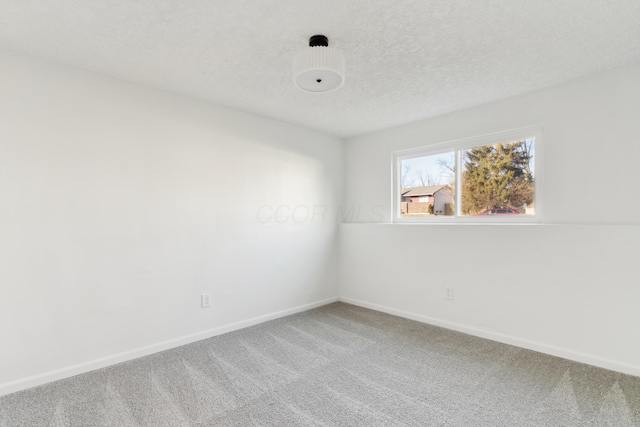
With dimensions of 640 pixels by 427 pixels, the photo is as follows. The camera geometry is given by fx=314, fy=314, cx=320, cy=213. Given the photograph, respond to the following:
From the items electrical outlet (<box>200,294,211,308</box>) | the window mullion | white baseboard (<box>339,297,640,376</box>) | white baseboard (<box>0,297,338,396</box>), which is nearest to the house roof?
the window mullion

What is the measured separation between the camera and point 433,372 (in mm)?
2381

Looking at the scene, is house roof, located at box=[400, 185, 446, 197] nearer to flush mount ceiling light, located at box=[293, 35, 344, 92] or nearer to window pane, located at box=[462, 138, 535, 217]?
window pane, located at box=[462, 138, 535, 217]

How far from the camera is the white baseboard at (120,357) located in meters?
2.16

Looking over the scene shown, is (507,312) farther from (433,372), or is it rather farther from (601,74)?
(601,74)

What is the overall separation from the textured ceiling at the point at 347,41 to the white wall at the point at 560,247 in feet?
0.99

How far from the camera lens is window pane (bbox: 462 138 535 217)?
3.01 metres

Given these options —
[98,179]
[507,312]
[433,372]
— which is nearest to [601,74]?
[507,312]

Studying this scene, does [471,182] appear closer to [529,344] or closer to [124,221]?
[529,344]

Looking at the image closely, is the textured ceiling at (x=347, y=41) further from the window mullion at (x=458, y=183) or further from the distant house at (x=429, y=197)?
the distant house at (x=429, y=197)

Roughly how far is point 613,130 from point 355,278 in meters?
2.96

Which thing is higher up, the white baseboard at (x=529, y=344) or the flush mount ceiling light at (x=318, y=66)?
the flush mount ceiling light at (x=318, y=66)

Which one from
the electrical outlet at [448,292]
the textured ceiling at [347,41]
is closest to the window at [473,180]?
the textured ceiling at [347,41]

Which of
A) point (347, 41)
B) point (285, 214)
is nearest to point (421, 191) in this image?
point (285, 214)

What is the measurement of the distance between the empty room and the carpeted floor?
0.02 m
